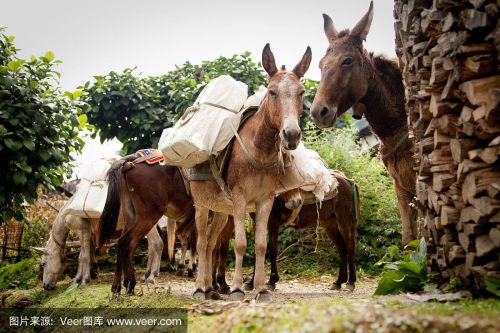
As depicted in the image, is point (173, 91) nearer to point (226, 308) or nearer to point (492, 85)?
point (226, 308)

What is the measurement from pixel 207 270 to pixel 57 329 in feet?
5.69

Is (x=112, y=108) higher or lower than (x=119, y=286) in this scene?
higher

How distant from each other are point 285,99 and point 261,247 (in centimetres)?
151

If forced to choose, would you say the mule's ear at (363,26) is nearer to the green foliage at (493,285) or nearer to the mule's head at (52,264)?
the green foliage at (493,285)

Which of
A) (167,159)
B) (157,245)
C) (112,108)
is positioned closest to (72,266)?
(157,245)

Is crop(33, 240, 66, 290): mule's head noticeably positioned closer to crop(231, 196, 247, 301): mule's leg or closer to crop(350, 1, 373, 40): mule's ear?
crop(231, 196, 247, 301): mule's leg

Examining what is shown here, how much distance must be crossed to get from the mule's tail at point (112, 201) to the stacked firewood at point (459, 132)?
3.76m

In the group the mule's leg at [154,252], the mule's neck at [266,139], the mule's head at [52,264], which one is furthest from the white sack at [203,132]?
the mule's head at [52,264]

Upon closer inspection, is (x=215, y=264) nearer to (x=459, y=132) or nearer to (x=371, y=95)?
(x=371, y=95)

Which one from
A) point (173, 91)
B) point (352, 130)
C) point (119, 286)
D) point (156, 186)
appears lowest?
point (119, 286)

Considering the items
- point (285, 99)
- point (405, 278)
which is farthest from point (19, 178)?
point (405, 278)

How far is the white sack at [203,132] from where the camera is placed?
544 cm

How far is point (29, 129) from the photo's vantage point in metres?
6.59

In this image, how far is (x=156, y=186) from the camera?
6.49 meters
